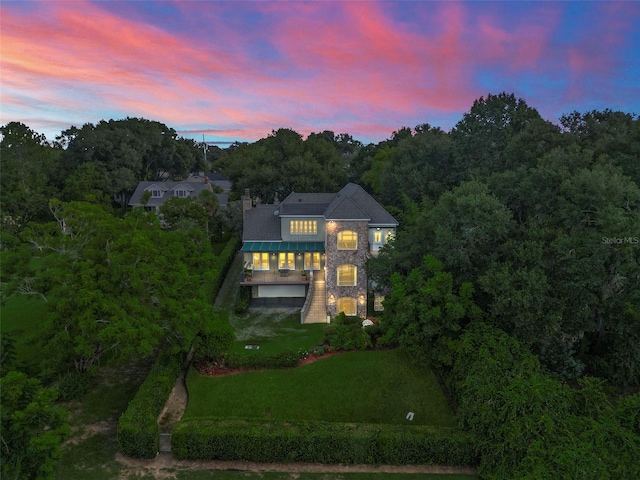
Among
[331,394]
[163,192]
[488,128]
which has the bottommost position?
[331,394]

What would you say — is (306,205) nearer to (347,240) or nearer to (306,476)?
(347,240)

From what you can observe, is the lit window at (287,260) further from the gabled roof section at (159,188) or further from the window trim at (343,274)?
the gabled roof section at (159,188)

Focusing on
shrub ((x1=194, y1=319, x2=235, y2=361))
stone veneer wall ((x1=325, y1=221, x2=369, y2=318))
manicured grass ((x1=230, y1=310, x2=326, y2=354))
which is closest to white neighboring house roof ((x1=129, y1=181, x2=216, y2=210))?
manicured grass ((x1=230, y1=310, x2=326, y2=354))

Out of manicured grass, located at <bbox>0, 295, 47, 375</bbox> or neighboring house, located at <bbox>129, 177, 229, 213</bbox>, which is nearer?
manicured grass, located at <bbox>0, 295, 47, 375</bbox>

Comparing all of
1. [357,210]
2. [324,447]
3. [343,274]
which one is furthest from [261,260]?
[324,447]

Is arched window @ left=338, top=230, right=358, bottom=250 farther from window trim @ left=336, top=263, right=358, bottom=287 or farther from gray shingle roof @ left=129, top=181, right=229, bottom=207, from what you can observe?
gray shingle roof @ left=129, top=181, right=229, bottom=207

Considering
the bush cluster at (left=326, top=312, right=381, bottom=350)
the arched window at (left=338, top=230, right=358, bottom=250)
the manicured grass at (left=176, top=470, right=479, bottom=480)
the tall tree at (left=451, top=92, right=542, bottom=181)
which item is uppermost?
the tall tree at (left=451, top=92, right=542, bottom=181)
